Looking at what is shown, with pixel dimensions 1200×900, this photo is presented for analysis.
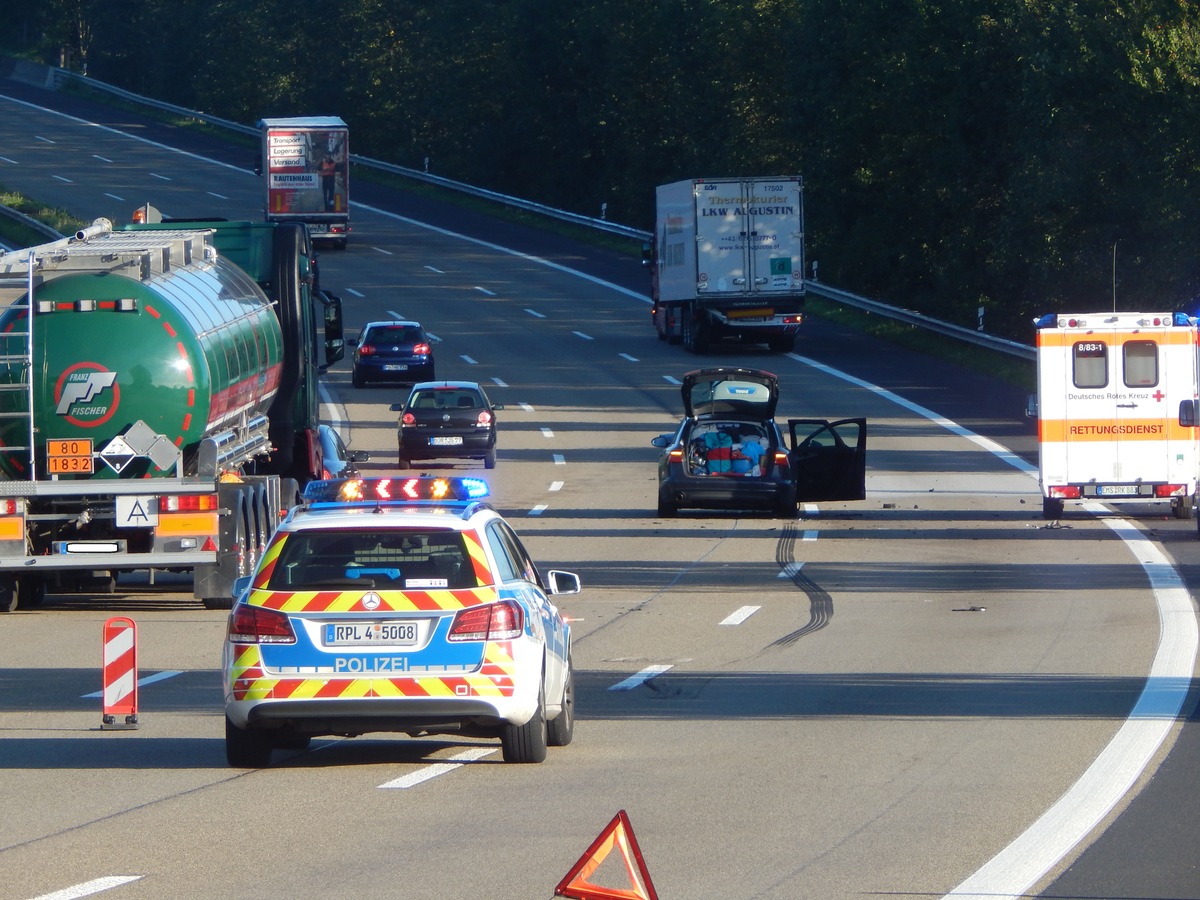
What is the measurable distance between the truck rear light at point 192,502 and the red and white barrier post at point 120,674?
616 centimetres

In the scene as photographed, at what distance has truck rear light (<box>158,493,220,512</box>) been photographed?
18.8m

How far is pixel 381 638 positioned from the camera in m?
10.8

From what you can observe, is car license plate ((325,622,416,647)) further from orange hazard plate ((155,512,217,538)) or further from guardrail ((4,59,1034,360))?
guardrail ((4,59,1034,360))

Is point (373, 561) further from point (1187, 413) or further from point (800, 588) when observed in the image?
point (1187, 413)

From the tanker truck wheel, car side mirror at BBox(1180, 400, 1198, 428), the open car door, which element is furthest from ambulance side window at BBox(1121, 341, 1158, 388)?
the tanker truck wheel

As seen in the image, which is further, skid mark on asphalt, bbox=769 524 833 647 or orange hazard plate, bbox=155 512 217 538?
orange hazard plate, bbox=155 512 217 538

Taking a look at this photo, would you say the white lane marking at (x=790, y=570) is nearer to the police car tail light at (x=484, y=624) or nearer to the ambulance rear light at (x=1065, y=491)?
the ambulance rear light at (x=1065, y=491)

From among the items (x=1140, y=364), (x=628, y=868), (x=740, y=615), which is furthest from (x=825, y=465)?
(x=628, y=868)

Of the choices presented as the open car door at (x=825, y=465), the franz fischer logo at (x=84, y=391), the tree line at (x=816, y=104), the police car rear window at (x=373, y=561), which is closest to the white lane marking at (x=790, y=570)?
the open car door at (x=825, y=465)

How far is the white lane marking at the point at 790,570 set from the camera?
21.8 meters

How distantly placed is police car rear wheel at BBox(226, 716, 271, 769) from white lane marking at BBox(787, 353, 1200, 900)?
4.28m

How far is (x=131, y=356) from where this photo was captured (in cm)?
1862

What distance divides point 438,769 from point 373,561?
128cm

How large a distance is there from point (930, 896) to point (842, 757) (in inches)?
132
